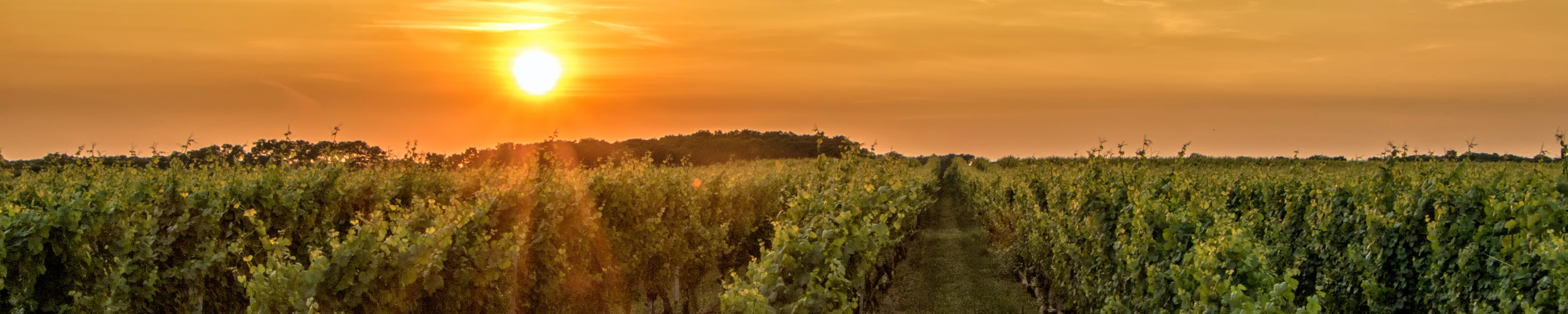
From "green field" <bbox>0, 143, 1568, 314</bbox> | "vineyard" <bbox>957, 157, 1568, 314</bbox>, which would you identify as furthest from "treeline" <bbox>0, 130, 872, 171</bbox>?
"vineyard" <bbox>957, 157, 1568, 314</bbox>

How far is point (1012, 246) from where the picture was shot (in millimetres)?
17875

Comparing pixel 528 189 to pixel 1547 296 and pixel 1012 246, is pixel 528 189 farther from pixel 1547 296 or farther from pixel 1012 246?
pixel 1012 246

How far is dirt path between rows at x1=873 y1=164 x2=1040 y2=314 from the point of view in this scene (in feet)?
47.5

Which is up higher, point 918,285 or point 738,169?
point 738,169

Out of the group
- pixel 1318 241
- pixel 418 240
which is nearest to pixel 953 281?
pixel 1318 241

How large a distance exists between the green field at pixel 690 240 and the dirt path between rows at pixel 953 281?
218 millimetres

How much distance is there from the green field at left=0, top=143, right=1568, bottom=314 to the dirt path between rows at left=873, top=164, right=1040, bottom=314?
8.6 inches

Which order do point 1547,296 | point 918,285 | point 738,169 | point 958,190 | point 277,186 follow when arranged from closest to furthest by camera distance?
1. point 1547,296
2. point 277,186
3. point 918,285
4. point 738,169
5. point 958,190

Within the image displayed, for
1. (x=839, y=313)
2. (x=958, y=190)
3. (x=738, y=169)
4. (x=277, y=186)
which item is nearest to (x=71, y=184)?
(x=277, y=186)

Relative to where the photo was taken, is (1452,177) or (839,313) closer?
(839,313)

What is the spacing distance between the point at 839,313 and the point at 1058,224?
6.79 metres

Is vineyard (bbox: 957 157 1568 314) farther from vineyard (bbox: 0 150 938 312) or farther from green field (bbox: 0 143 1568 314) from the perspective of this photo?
vineyard (bbox: 0 150 938 312)

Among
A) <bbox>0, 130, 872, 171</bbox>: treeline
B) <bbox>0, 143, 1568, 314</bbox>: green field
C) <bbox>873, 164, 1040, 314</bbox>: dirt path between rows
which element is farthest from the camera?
<bbox>873, 164, 1040, 314</bbox>: dirt path between rows

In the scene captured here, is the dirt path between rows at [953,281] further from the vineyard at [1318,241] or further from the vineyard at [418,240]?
the vineyard at [1318,241]
